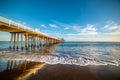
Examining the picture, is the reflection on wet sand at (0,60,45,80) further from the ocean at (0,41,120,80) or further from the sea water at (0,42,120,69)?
the sea water at (0,42,120,69)

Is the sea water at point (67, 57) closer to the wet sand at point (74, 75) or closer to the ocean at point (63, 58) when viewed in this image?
the ocean at point (63, 58)

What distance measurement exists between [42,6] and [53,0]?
7.32ft

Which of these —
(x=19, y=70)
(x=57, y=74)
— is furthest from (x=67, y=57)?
(x=19, y=70)

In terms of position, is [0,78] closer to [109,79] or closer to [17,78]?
[17,78]

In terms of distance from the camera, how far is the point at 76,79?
11.4ft

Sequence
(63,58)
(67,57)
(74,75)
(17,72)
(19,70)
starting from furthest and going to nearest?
(67,57), (63,58), (19,70), (17,72), (74,75)

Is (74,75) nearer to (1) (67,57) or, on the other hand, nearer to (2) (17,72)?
(2) (17,72)

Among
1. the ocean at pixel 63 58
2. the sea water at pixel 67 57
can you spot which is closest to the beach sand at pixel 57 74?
the ocean at pixel 63 58

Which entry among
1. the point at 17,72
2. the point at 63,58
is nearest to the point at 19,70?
the point at 17,72

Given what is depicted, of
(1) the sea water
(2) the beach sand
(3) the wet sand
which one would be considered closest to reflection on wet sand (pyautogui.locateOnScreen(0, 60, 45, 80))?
(2) the beach sand

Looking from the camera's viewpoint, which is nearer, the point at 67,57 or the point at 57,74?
the point at 57,74

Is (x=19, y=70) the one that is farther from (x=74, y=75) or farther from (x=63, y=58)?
(x=63, y=58)

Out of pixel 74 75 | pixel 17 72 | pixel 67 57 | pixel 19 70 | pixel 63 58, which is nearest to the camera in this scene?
pixel 74 75

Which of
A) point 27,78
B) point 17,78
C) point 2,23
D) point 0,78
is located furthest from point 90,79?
point 2,23
